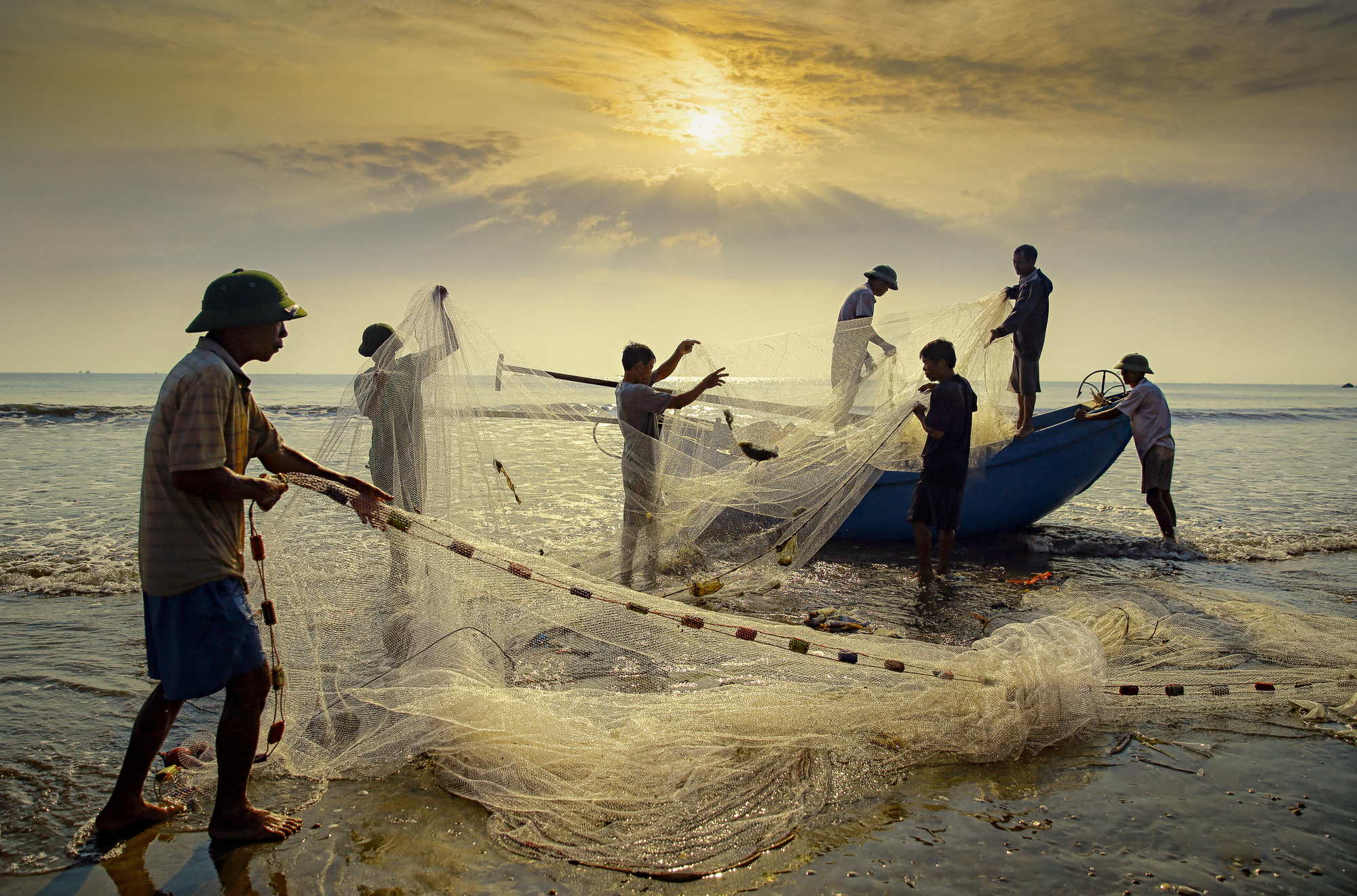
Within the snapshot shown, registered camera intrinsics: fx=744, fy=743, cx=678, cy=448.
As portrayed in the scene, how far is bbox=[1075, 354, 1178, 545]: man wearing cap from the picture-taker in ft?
25.0

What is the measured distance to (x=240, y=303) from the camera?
8.22ft

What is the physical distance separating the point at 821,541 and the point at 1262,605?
2.98 meters

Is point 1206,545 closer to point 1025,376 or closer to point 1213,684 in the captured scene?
point 1025,376

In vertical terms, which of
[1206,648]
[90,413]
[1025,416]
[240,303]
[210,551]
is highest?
[240,303]

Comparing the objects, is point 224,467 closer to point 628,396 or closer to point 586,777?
point 586,777

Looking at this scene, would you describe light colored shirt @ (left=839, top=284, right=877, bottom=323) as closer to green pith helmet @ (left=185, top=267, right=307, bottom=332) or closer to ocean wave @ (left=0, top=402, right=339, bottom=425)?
green pith helmet @ (left=185, top=267, right=307, bottom=332)

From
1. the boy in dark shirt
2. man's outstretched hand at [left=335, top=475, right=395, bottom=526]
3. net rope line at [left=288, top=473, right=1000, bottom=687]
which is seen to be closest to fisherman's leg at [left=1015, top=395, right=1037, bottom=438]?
the boy in dark shirt

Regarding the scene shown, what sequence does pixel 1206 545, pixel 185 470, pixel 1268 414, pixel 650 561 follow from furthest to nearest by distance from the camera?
pixel 1268 414 < pixel 1206 545 < pixel 650 561 < pixel 185 470

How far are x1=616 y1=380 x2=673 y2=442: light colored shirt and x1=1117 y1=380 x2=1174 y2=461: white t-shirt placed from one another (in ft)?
17.2

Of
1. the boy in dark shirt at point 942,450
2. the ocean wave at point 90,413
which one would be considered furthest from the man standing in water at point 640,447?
the ocean wave at point 90,413

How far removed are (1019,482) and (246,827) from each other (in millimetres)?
7584

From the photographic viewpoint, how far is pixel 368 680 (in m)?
3.38

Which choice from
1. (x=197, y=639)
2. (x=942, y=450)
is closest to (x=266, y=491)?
(x=197, y=639)

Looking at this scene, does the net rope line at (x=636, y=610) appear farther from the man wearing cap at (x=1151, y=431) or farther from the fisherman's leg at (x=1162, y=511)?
the fisherman's leg at (x=1162, y=511)
